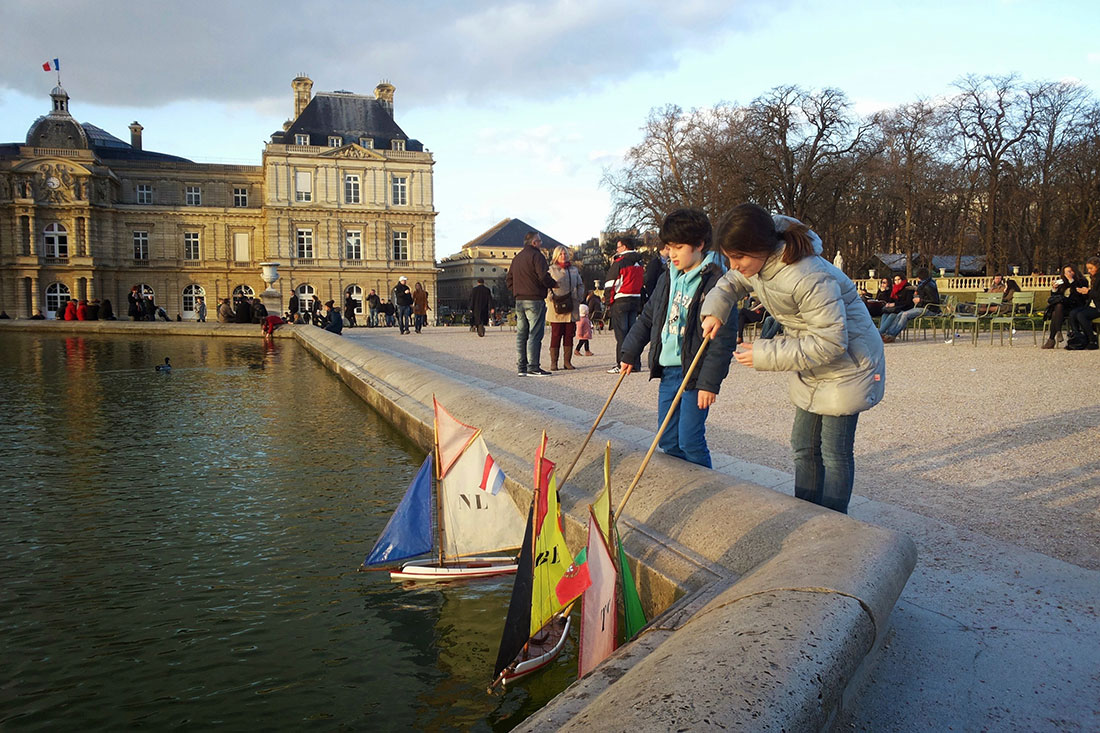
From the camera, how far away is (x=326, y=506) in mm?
5352

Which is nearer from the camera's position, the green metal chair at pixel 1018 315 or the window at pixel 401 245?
the green metal chair at pixel 1018 315

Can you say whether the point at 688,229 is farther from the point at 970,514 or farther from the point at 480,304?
the point at 480,304

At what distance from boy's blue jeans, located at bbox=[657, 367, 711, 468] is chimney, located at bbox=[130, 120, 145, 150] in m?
81.7

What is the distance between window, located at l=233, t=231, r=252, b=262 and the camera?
2474 inches

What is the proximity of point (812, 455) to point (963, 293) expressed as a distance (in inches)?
1195

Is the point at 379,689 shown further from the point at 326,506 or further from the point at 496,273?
the point at 496,273

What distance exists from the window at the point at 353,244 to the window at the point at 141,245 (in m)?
15.3

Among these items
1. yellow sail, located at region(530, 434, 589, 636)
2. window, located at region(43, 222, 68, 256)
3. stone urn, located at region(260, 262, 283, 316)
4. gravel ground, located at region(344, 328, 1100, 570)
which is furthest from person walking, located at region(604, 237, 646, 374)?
window, located at region(43, 222, 68, 256)

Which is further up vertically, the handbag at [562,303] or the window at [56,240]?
the window at [56,240]

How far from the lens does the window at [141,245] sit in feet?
201

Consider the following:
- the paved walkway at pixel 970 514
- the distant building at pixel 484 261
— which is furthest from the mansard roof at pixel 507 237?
the paved walkway at pixel 970 514

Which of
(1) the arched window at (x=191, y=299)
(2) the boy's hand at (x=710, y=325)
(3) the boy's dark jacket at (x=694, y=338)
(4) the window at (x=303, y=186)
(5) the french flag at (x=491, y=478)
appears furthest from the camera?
(1) the arched window at (x=191, y=299)

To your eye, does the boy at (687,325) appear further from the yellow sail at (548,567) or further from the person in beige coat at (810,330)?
the yellow sail at (548,567)

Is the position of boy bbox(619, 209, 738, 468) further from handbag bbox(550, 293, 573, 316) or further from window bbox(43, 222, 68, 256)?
window bbox(43, 222, 68, 256)
